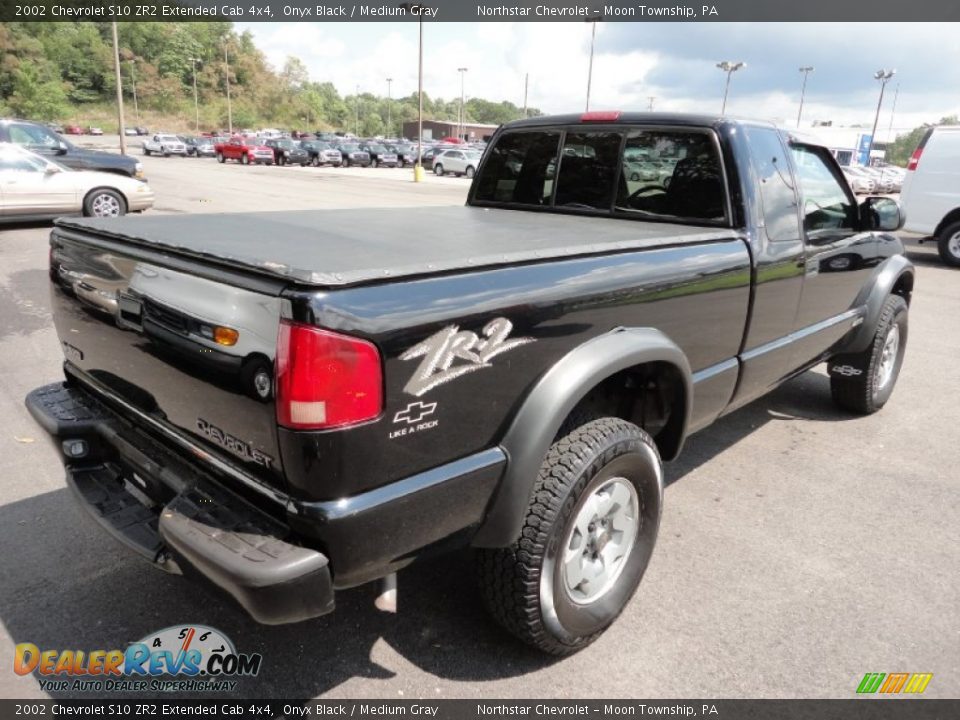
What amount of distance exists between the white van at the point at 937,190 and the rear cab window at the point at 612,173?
32.8 ft

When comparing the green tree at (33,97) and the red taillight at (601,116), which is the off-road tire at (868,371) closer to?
the red taillight at (601,116)

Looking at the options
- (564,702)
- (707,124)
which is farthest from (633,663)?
(707,124)

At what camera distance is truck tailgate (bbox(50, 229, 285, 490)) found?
1804mm

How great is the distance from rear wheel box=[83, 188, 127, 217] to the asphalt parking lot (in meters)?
9.42

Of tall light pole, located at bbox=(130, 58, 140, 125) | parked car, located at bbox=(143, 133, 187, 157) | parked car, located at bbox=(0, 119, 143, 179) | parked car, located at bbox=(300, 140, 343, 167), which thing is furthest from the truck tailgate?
tall light pole, located at bbox=(130, 58, 140, 125)

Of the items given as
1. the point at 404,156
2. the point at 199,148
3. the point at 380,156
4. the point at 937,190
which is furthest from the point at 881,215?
the point at 199,148

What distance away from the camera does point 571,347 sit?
2.29 meters

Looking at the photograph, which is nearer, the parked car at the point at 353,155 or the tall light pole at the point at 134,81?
the parked car at the point at 353,155

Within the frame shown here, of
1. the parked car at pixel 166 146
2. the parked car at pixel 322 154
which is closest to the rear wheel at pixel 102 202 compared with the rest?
the parked car at pixel 322 154

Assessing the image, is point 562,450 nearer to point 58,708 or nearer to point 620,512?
point 620,512

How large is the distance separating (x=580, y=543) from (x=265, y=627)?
4.12ft

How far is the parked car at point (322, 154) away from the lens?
144 ft

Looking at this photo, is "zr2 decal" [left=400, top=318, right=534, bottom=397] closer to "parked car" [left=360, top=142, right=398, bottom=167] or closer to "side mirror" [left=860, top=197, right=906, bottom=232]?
"side mirror" [left=860, top=197, right=906, bottom=232]

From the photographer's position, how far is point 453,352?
1.91m
